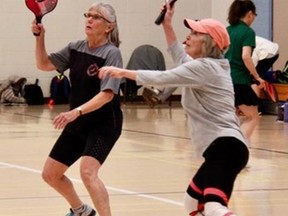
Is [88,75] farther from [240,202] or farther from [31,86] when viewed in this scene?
[31,86]

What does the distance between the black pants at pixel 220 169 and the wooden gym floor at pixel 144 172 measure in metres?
0.70

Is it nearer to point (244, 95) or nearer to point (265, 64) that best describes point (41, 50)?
point (244, 95)

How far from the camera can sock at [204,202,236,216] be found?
211 inches

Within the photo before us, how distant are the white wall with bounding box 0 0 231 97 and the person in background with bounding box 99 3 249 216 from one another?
56.5 ft

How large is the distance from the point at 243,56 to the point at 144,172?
6.43 feet

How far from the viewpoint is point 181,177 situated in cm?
973

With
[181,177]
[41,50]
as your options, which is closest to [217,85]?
[41,50]

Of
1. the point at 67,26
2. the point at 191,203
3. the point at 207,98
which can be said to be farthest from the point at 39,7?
the point at 67,26

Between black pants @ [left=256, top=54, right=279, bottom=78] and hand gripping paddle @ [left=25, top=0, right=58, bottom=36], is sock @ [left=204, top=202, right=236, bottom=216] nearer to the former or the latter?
hand gripping paddle @ [left=25, top=0, right=58, bottom=36]

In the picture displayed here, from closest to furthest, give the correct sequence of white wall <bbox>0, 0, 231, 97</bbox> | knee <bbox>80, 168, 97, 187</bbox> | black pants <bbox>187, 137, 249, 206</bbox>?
black pants <bbox>187, 137, 249, 206</bbox>, knee <bbox>80, 168, 97, 187</bbox>, white wall <bbox>0, 0, 231, 97</bbox>

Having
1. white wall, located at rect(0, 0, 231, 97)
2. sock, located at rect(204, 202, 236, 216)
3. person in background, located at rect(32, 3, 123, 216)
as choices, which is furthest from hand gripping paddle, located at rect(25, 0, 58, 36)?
white wall, located at rect(0, 0, 231, 97)

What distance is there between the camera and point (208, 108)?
18.9 ft

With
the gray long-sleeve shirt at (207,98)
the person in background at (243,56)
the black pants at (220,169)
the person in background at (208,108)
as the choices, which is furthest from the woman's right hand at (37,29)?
the person in background at (243,56)

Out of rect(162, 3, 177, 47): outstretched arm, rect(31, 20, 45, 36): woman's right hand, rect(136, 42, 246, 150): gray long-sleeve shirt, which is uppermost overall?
rect(162, 3, 177, 47): outstretched arm
